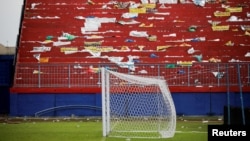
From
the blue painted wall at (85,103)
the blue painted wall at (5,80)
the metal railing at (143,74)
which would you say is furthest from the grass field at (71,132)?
the blue painted wall at (5,80)

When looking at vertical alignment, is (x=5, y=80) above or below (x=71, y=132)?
above

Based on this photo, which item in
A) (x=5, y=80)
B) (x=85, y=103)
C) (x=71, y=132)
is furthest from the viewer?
(x=5, y=80)

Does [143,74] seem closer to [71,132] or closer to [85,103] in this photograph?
[85,103]

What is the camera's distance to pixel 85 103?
18141 mm

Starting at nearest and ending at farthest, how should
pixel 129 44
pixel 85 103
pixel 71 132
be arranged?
pixel 71 132
pixel 85 103
pixel 129 44

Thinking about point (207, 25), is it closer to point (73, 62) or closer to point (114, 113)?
point (73, 62)

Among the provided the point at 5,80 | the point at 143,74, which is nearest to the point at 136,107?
the point at 143,74

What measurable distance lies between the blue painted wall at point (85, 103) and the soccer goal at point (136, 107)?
1.58 metres

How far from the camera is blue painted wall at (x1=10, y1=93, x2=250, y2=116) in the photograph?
1803cm

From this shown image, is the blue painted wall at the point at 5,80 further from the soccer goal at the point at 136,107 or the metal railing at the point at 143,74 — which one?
the soccer goal at the point at 136,107

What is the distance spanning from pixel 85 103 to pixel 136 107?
2.34 metres

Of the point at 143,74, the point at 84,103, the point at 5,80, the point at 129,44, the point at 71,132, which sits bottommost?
the point at 71,132

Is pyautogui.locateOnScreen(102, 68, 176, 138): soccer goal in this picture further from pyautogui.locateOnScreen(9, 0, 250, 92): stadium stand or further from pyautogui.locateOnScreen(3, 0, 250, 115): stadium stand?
pyautogui.locateOnScreen(9, 0, 250, 92): stadium stand

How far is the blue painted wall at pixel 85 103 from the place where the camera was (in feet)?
59.2
